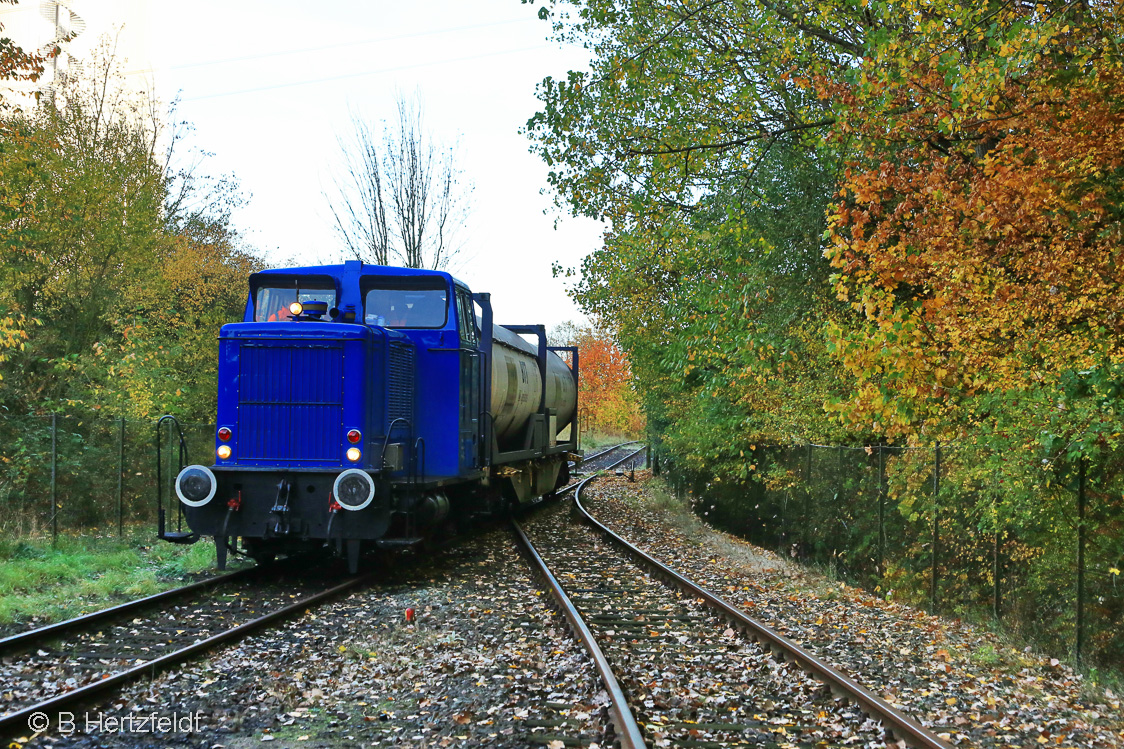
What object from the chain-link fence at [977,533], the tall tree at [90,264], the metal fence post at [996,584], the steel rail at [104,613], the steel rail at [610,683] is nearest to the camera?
the steel rail at [610,683]

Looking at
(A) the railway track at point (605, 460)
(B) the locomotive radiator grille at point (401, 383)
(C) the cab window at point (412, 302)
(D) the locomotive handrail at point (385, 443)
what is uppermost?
(C) the cab window at point (412, 302)

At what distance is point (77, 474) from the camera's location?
13.1m

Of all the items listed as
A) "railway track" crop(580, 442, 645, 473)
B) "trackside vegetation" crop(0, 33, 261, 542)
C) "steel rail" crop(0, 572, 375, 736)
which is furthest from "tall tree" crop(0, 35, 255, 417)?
"railway track" crop(580, 442, 645, 473)

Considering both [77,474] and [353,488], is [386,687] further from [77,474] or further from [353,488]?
[77,474]

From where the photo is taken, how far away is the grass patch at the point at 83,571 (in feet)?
26.7

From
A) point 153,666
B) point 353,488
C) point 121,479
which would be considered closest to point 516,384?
point 353,488

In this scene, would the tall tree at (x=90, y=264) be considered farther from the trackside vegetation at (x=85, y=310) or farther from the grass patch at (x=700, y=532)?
the grass patch at (x=700, y=532)

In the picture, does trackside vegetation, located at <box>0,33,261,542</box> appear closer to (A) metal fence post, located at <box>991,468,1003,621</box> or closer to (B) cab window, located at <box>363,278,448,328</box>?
(B) cab window, located at <box>363,278,448,328</box>

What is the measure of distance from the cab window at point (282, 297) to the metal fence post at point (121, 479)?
4046 millimetres

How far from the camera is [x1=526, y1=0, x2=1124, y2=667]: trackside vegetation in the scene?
7.25m

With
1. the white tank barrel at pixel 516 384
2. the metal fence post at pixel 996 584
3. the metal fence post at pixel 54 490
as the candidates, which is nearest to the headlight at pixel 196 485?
the metal fence post at pixel 54 490

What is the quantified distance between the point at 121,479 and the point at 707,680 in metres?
10.2

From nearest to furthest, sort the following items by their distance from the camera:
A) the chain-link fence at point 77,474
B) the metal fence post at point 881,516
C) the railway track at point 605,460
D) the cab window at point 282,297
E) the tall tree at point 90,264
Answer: the metal fence post at point 881,516
the cab window at point 282,297
the chain-link fence at point 77,474
the tall tree at point 90,264
the railway track at point 605,460

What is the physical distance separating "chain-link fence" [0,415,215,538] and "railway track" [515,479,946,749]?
7455 mm
